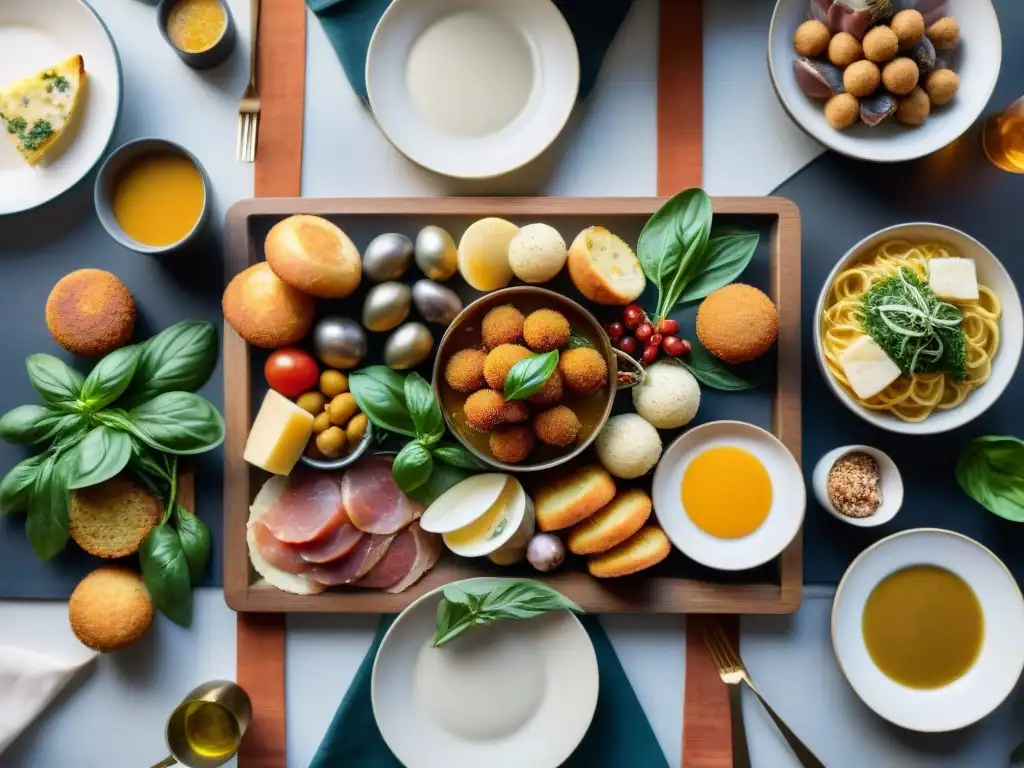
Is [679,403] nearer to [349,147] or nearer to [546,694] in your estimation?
[546,694]

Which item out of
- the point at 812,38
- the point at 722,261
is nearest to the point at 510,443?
the point at 722,261

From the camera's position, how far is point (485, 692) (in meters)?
1.44

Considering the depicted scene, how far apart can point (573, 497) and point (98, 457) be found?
2.72 ft

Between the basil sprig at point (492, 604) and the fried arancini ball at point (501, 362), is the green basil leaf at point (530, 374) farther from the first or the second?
the basil sprig at point (492, 604)

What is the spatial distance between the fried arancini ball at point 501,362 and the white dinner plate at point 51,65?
2.80ft

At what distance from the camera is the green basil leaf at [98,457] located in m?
1.32

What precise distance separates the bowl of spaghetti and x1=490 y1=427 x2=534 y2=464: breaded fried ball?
55 centimetres

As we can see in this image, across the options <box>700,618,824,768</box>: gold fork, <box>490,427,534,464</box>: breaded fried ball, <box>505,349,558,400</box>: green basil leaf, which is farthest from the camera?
<box>700,618,824,768</box>: gold fork

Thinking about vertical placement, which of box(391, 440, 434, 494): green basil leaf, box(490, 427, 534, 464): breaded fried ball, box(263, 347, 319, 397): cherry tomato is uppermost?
box(263, 347, 319, 397): cherry tomato

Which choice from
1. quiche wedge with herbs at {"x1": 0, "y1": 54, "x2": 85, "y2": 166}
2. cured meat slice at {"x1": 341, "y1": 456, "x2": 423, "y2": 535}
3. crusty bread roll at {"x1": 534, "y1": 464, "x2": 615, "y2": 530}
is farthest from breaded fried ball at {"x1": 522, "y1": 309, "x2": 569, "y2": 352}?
quiche wedge with herbs at {"x1": 0, "y1": 54, "x2": 85, "y2": 166}

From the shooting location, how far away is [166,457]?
1.42 metres

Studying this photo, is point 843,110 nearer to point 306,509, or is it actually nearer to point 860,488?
point 860,488

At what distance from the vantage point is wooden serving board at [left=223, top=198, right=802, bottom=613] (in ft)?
4.66

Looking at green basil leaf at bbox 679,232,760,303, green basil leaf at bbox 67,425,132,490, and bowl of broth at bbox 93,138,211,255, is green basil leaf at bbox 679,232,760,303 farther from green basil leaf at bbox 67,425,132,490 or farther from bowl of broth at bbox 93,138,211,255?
green basil leaf at bbox 67,425,132,490
